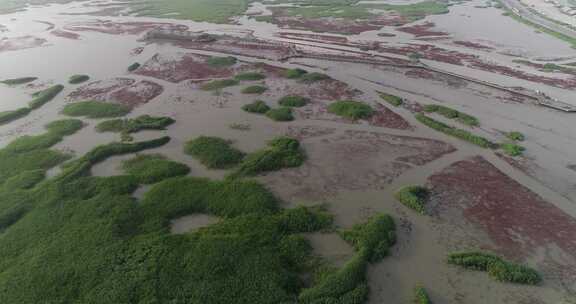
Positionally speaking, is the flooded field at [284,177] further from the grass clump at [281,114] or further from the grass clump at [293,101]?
the grass clump at [281,114]

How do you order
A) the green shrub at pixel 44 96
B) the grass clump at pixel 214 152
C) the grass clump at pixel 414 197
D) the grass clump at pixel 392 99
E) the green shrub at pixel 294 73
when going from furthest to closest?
the green shrub at pixel 294 73, the grass clump at pixel 392 99, the green shrub at pixel 44 96, the grass clump at pixel 214 152, the grass clump at pixel 414 197

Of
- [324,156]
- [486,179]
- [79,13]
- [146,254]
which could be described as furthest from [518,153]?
[79,13]

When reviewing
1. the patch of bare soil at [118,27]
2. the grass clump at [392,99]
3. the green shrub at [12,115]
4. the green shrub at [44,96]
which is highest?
the patch of bare soil at [118,27]

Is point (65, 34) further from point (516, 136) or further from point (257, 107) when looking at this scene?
point (516, 136)

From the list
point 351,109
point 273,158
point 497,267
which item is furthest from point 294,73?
point 497,267

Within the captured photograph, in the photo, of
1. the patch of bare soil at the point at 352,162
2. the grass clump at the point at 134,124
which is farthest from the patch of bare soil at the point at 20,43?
the patch of bare soil at the point at 352,162

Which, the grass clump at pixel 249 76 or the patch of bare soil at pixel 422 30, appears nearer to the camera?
the grass clump at pixel 249 76
